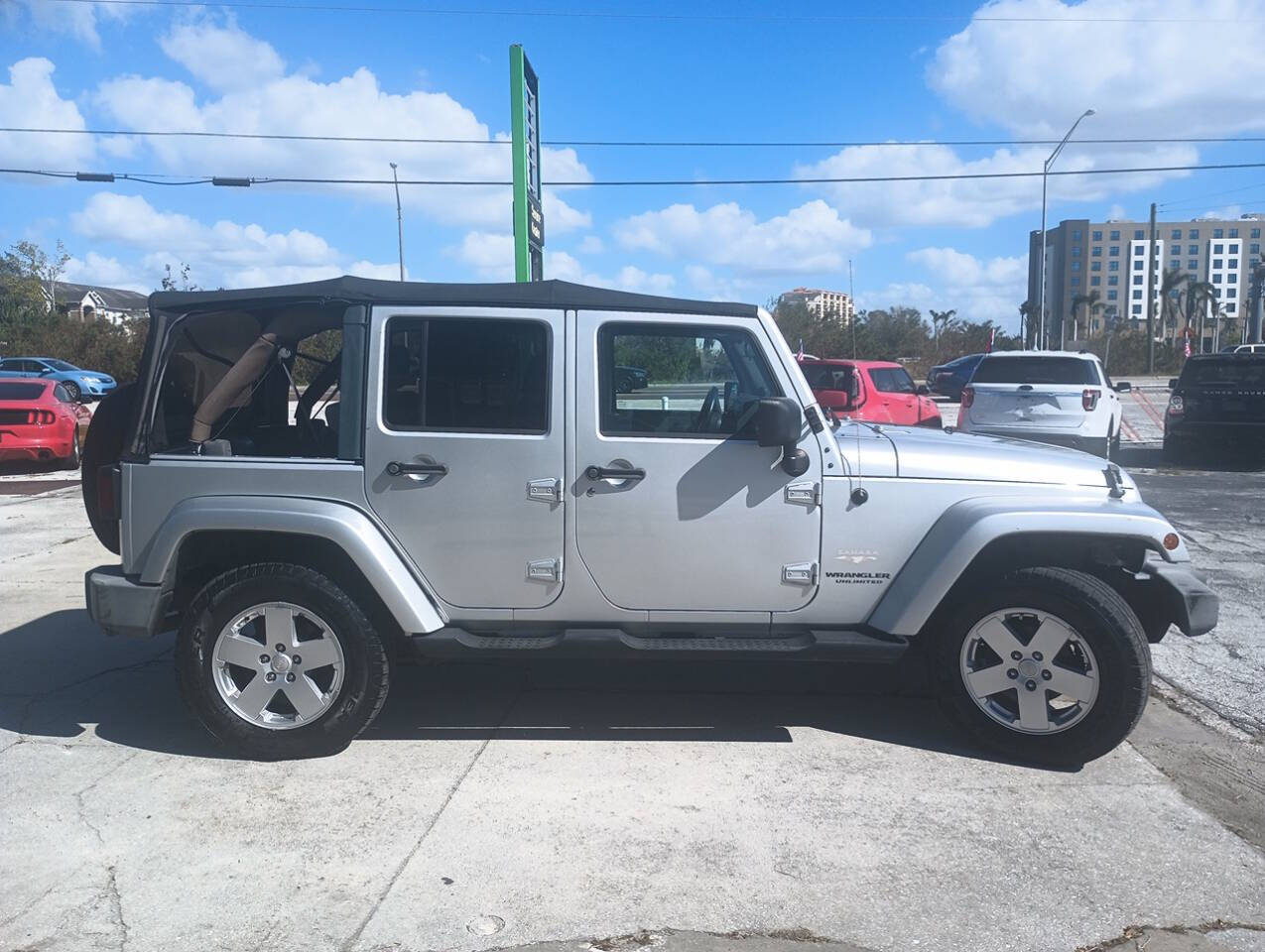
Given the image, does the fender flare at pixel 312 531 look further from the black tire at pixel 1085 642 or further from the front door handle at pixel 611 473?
the black tire at pixel 1085 642

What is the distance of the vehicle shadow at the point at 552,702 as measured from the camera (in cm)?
506

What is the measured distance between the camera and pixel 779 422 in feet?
14.4

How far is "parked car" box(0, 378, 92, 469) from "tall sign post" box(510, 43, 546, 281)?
7.07 meters

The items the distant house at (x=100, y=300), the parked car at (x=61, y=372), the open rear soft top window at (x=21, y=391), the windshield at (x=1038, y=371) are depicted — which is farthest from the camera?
the distant house at (x=100, y=300)

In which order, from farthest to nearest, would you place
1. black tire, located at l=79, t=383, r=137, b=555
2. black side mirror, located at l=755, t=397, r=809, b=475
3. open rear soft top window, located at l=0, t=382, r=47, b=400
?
1. open rear soft top window, located at l=0, t=382, r=47, b=400
2. black tire, located at l=79, t=383, r=137, b=555
3. black side mirror, located at l=755, t=397, r=809, b=475

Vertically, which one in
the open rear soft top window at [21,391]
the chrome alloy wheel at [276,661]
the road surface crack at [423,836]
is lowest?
the road surface crack at [423,836]

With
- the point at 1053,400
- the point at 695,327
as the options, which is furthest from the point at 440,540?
the point at 1053,400

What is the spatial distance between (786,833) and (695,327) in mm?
2095

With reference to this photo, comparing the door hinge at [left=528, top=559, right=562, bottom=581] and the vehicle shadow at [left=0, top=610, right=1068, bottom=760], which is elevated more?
the door hinge at [left=528, top=559, right=562, bottom=581]

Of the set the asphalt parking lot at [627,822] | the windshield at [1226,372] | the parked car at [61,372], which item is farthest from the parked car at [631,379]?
the parked car at [61,372]

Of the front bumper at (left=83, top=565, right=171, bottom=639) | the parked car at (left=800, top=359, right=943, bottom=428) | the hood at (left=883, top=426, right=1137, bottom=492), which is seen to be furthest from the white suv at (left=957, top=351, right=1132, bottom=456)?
the front bumper at (left=83, top=565, right=171, bottom=639)

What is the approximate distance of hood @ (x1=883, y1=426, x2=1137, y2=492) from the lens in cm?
464

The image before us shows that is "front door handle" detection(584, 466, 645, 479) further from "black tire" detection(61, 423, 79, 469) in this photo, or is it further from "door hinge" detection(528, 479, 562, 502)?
"black tire" detection(61, 423, 79, 469)

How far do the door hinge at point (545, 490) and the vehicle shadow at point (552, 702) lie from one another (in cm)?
82
